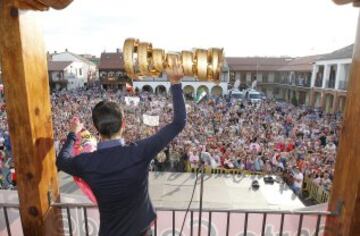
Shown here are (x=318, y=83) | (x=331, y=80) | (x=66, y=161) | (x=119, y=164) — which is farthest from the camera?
(x=318, y=83)

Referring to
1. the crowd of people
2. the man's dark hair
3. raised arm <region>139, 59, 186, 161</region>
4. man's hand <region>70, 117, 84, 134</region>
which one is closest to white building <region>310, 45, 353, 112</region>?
the crowd of people

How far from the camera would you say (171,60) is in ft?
6.03

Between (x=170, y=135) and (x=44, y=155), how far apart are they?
121 centimetres

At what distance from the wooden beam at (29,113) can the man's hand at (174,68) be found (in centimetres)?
114

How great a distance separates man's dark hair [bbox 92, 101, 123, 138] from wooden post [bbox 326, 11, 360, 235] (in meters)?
1.74

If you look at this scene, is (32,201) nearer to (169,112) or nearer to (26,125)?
(26,125)

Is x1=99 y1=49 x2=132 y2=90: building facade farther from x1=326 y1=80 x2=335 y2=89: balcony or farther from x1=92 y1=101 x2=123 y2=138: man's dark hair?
x1=92 y1=101 x2=123 y2=138: man's dark hair

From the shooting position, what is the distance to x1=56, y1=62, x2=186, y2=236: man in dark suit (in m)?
1.75

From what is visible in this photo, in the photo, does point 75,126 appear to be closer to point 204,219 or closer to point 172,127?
point 172,127

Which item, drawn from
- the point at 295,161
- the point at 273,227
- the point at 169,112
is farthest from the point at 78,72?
the point at 273,227

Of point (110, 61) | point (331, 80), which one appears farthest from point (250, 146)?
point (110, 61)

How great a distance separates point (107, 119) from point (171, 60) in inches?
21.3

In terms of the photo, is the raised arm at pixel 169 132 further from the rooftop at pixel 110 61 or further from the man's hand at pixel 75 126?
the rooftop at pixel 110 61

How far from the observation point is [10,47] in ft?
7.01
